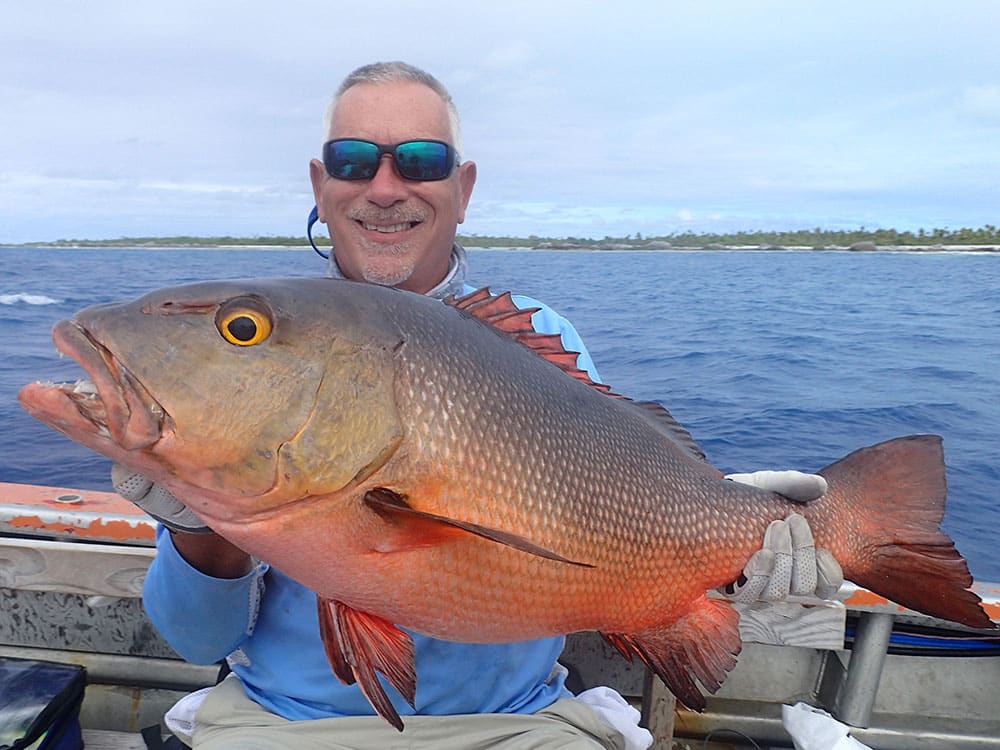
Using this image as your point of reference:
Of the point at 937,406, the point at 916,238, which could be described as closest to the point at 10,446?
the point at 937,406

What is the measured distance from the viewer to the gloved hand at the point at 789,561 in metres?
2.06

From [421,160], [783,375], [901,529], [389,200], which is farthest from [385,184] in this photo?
[783,375]

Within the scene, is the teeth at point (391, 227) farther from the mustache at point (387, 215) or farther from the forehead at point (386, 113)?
the forehead at point (386, 113)

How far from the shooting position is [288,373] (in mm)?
1407

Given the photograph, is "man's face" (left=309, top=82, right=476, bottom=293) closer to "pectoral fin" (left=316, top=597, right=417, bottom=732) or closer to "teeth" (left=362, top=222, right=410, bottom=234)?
"teeth" (left=362, top=222, right=410, bottom=234)

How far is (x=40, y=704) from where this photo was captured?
280 centimetres

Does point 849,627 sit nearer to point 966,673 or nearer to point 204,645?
point 966,673

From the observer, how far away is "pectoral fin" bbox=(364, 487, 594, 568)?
141cm

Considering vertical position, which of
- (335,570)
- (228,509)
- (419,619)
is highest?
(228,509)

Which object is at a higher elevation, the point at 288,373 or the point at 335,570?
the point at 288,373

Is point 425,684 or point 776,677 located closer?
point 425,684

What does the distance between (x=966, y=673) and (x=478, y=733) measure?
2.51 meters

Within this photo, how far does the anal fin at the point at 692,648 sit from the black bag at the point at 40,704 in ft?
7.23

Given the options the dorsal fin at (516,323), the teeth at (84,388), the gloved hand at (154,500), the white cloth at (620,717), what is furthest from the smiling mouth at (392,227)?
the white cloth at (620,717)
